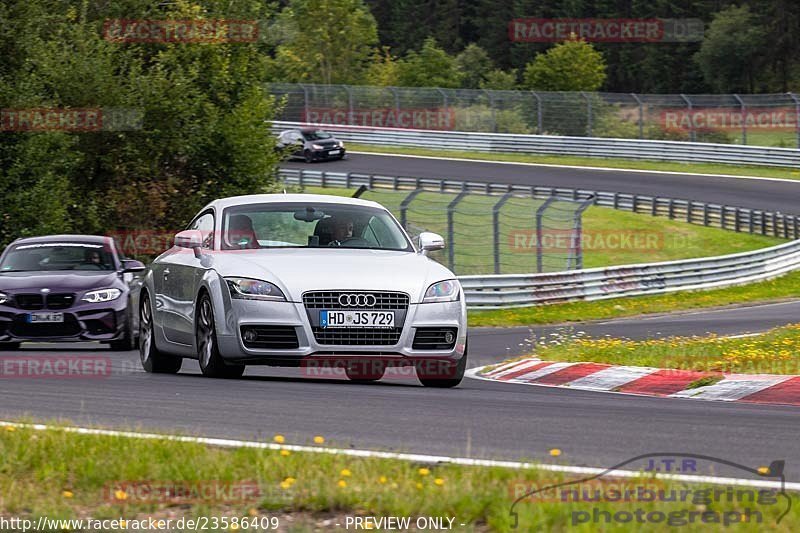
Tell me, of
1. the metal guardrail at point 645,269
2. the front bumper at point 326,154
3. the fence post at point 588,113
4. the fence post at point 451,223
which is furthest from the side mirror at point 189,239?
the fence post at point 588,113

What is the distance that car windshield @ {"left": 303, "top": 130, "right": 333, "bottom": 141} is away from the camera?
56.8m

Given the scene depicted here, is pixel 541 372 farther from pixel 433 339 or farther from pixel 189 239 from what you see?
pixel 189 239

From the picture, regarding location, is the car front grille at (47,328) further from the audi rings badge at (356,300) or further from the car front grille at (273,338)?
the audi rings badge at (356,300)

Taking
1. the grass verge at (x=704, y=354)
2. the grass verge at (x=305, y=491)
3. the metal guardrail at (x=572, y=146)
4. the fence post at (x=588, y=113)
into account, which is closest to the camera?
the grass verge at (x=305, y=491)

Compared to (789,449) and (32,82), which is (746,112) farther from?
(789,449)

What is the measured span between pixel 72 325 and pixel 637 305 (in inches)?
640

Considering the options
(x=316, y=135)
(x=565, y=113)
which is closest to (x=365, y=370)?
(x=316, y=135)

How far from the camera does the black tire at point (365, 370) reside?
1069 centimetres

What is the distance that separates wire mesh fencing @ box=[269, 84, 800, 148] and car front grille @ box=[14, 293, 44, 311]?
128 ft

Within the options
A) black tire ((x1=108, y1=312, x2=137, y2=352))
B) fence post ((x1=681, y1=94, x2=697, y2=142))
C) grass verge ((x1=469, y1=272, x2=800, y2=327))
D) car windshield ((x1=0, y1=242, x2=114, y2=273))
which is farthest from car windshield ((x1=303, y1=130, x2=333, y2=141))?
black tire ((x1=108, y1=312, x2=137, y2=352))

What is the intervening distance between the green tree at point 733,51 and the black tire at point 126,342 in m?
80.7

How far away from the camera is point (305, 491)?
5.69 meters

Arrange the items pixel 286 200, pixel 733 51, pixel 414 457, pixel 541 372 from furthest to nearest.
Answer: pixel 733 51 < pixel 541 372 < pixel 286 200 < pixel 414 457

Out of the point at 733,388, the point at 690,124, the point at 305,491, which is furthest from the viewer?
the point at 690,124
